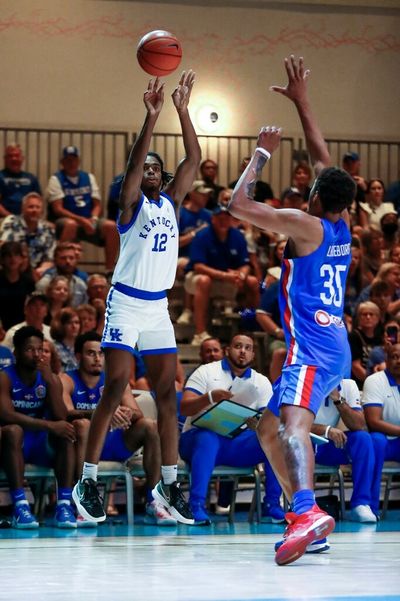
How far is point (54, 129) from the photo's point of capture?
17.3m

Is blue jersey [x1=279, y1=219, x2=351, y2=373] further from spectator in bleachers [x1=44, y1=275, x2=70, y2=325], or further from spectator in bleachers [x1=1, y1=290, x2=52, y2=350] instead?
spectator in bleachers [x1=44, y1=275, x2=70, y2=325]

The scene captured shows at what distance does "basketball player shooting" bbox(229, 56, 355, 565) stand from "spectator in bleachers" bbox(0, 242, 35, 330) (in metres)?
5.72

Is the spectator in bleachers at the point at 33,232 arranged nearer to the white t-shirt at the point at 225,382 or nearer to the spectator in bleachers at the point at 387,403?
the white t-shirt at the point at 225,382

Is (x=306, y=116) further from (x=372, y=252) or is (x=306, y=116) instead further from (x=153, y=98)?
(x=372, y=252)

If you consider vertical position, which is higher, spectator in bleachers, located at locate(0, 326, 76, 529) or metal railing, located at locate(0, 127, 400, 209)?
metal railing, located at locate(0, 127, 400, 209)

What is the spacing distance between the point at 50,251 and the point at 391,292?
392 cm

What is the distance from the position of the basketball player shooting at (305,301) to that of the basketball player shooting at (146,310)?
98 centimetres

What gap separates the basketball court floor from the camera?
15.4 feet

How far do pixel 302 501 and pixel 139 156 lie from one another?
91.4 inches

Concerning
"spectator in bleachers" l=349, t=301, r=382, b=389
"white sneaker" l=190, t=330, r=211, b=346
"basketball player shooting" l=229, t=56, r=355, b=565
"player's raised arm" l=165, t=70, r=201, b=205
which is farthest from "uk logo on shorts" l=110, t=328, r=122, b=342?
"white sneaker" l=190, t=330, r=211, b=346

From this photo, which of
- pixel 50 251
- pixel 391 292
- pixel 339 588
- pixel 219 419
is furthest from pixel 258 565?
pixel 50 251

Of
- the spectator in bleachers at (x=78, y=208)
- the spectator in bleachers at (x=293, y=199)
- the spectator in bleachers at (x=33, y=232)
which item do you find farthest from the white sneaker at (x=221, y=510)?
the spectator in bleachers at (x=293, y=199)

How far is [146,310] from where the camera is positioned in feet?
23.6

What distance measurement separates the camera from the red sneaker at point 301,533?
5613mm
